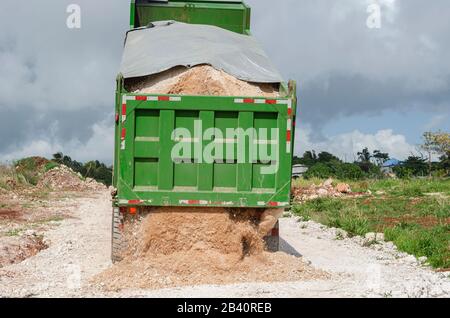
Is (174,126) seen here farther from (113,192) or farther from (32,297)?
(32,297)

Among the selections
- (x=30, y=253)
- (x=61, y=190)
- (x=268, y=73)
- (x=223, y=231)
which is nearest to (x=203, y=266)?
(x=223, y=231)

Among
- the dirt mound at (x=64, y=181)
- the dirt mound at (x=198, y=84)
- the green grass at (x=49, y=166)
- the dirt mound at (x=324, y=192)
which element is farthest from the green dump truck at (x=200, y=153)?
the green grass at (x=49, y=166)

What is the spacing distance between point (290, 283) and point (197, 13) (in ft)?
22.2

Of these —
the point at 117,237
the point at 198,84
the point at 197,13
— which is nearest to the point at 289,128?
the point at 198,84

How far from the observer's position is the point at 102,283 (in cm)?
715

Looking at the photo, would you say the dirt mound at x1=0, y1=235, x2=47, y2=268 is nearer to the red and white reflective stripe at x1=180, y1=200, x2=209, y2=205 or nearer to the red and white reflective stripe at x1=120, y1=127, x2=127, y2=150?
the red and white reflective stripe at x1=120, y1=127, x2=127, y2=150

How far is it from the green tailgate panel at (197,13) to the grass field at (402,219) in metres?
4.46

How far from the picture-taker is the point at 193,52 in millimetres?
8961

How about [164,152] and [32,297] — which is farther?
[164,152]

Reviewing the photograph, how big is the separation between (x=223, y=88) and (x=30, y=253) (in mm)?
4157

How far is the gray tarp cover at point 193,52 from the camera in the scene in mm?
8609

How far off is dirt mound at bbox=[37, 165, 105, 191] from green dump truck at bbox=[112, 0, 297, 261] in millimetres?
21810

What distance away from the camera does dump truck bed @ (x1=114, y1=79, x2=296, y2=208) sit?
7816 millimetres
